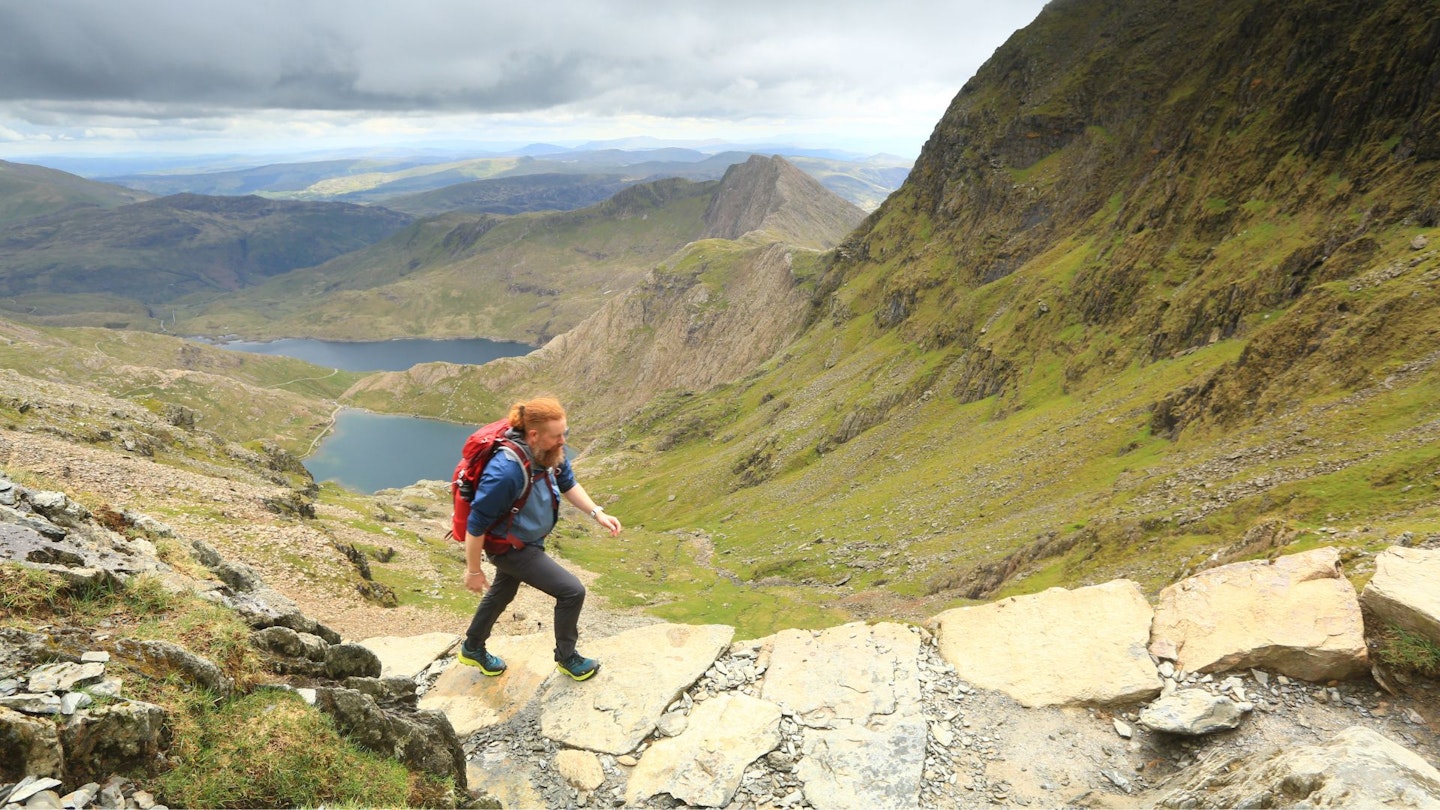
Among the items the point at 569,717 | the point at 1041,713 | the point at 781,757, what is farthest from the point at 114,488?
the point at 1041,713

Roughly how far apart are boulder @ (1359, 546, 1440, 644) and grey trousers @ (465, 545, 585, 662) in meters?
12.1

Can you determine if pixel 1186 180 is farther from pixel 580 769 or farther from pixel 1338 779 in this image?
pixel 580 769

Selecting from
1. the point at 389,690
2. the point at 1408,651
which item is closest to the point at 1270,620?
the point at 1408,651

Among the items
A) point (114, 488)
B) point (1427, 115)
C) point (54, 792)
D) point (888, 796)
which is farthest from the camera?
point (1427, 115)

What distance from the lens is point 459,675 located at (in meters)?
12.5

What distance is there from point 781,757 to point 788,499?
242 ft

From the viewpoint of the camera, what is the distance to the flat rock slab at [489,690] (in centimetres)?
1136

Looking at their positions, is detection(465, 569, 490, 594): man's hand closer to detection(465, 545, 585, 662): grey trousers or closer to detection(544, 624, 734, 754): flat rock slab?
detection(465, 545, 585, 662): grey trousers

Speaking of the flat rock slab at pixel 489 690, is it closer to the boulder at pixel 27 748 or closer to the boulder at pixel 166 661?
the boulder at pixel 166 661

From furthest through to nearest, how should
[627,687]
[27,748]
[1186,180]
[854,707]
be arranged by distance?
[1186,180] → [627,687] → [854,707] → [27,748]

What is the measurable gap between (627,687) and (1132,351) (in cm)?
6598

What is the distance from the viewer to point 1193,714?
30.7 ft

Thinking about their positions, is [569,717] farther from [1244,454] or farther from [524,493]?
[1244,454]

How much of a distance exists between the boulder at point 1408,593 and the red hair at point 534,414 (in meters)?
12.4
